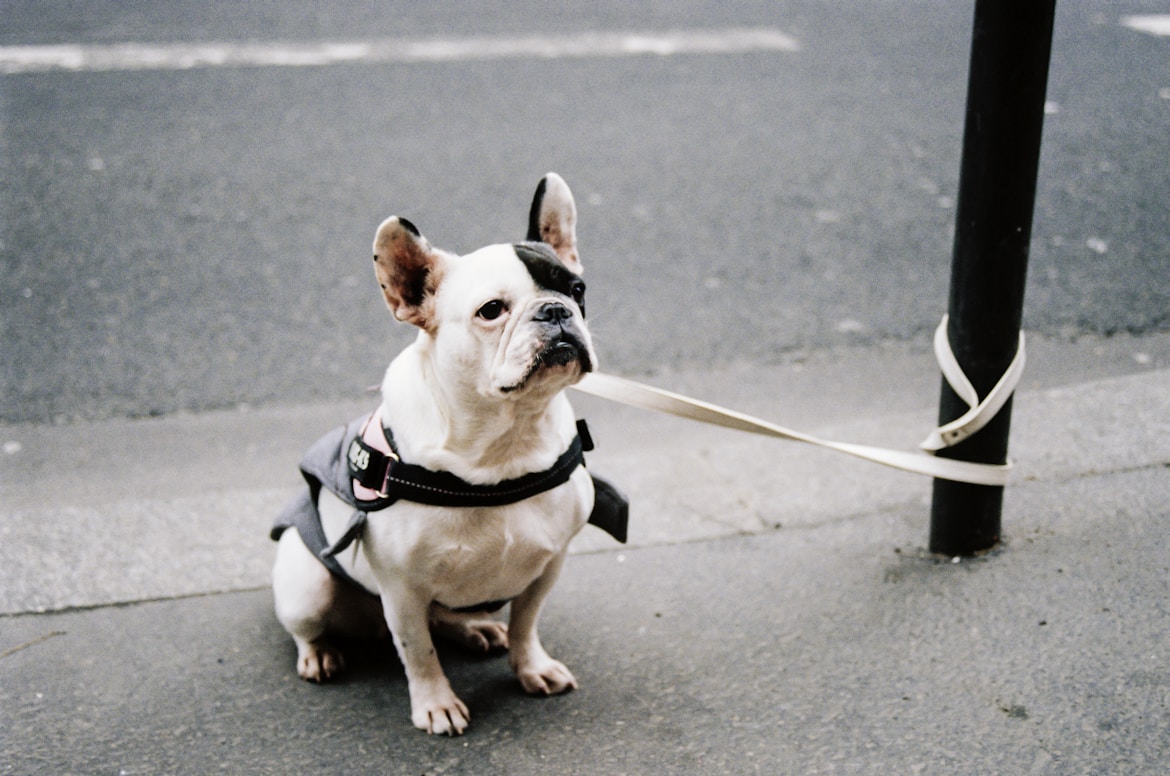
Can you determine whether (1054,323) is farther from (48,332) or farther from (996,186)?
(48,332)

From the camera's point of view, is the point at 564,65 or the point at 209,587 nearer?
the point at 209,587

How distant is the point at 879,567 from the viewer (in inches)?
124

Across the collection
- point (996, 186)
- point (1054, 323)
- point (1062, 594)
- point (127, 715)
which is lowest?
point (127, 715)

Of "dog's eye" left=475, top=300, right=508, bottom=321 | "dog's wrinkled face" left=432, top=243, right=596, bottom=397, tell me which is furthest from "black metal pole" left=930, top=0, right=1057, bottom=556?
"dog's eye" left=475, top=300, right=508, bottom=321

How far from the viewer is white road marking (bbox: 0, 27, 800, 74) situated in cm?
779

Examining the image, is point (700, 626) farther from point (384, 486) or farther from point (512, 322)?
point (512, 322)

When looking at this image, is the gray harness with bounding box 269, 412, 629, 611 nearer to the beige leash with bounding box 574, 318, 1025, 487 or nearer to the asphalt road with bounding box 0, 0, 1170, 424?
the beige leash with bounding box 574, 318, 1025, 487

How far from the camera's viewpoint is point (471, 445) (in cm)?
241

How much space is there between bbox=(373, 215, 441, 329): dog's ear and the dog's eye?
15 centimetres

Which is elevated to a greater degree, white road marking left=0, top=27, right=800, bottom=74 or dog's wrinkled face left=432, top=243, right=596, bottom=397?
white road marking left=0, top=27, right=800, bottom=74

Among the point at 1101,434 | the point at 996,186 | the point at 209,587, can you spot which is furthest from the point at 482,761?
the point at 1101,434

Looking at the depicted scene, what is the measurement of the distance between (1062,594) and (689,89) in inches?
204

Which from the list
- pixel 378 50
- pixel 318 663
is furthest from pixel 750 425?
pixel 378 50

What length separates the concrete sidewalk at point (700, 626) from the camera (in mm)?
2525
